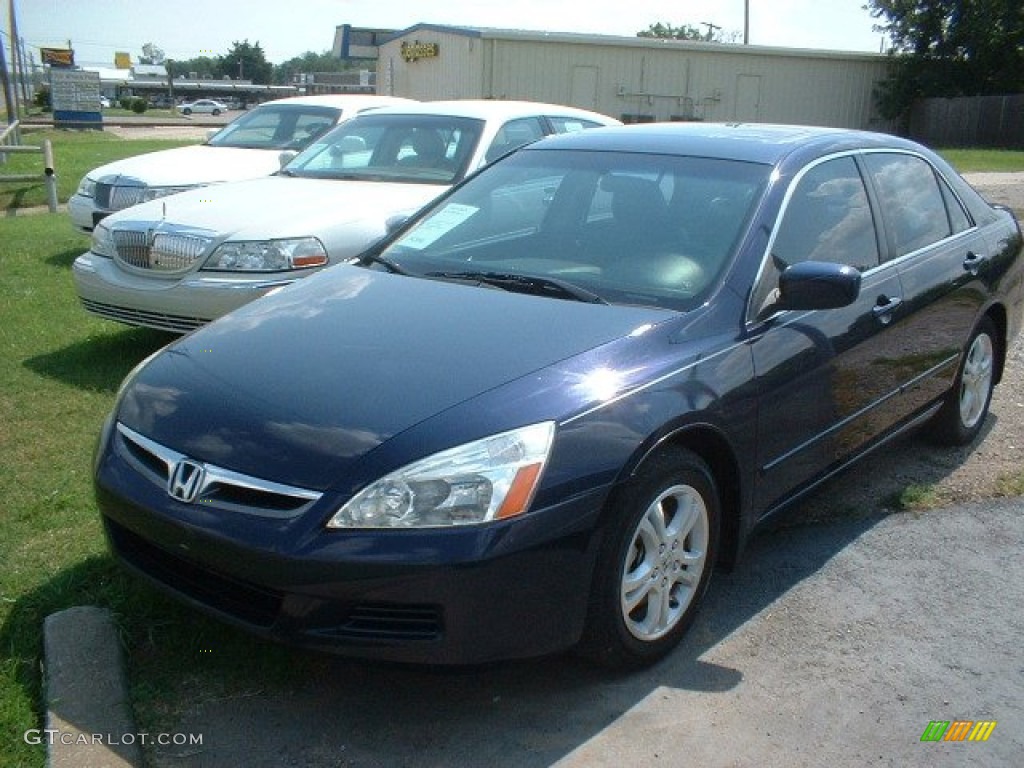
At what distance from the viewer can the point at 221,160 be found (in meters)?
9.73

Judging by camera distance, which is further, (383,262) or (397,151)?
(397,151)

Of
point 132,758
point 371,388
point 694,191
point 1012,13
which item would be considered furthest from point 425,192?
point 1012,13

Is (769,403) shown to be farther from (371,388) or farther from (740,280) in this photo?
(371,388)

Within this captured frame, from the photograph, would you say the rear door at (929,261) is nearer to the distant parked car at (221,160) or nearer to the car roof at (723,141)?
the car roof at (723,141)

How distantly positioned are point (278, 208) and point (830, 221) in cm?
353

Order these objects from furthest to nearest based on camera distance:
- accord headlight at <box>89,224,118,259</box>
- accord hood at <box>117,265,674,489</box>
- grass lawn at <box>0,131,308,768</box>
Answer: accord headlight at <box>89,224,118,259</box> < grass lawn at <box>0,131,308,768</box> < accord hood at <box>117,265,674,489</box>

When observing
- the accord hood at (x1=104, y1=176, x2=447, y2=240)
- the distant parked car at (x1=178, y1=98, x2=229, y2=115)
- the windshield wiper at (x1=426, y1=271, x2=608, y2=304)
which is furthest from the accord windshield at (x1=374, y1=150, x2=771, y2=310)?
the distant parked car at (x1=178, y1=98, x2=229, y2=115)

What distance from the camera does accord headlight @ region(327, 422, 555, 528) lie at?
280 cm

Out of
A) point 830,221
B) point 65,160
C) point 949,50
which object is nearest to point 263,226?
point 830,221

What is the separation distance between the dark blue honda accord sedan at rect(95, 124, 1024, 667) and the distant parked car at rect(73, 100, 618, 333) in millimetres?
1722

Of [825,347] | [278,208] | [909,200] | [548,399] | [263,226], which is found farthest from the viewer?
[278,208]

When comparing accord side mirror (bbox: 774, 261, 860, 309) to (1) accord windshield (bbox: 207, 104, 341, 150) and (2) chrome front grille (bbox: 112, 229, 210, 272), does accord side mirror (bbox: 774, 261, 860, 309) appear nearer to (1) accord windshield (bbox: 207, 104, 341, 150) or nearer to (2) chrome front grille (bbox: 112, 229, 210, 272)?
(2) chrome front grille (bbox: 112, 229, 210, 272)

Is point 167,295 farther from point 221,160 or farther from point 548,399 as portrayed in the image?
point 221,160

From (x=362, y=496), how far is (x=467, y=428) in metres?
0.34
